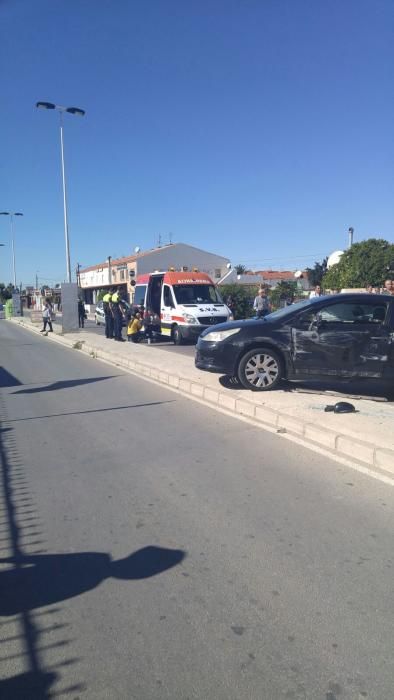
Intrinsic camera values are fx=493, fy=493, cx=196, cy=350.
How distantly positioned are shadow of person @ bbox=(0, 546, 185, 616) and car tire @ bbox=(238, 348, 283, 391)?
4679 millimetres

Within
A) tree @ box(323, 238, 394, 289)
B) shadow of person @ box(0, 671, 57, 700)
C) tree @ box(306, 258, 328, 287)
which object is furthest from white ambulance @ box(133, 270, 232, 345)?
tree @ box(306, 258, 328, 287)

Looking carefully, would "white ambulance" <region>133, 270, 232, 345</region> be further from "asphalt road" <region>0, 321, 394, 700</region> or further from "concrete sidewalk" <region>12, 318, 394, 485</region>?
"asphalt road" <region>0, 321, 394, 700</region>

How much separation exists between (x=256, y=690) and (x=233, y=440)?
147 inches

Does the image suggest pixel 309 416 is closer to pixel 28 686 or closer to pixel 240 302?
pixel 28 686

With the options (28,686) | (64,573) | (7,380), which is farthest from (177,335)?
(28,686)

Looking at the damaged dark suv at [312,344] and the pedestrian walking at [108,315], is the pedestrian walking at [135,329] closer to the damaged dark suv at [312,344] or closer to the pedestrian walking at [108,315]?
the pedestrian walking at [108,315]

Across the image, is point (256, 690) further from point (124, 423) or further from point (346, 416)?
point (124, 423)

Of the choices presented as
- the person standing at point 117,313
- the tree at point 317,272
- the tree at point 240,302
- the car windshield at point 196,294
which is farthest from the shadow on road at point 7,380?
the tree at point 317,272

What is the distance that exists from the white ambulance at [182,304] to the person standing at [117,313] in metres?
0.94

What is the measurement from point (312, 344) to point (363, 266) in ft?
98.6

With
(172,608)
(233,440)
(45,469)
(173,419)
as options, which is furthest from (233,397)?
(172,608)

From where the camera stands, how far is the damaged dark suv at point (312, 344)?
7336 millimetres

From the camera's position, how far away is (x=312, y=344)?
752cm

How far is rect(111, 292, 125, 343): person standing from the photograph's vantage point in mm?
17156
